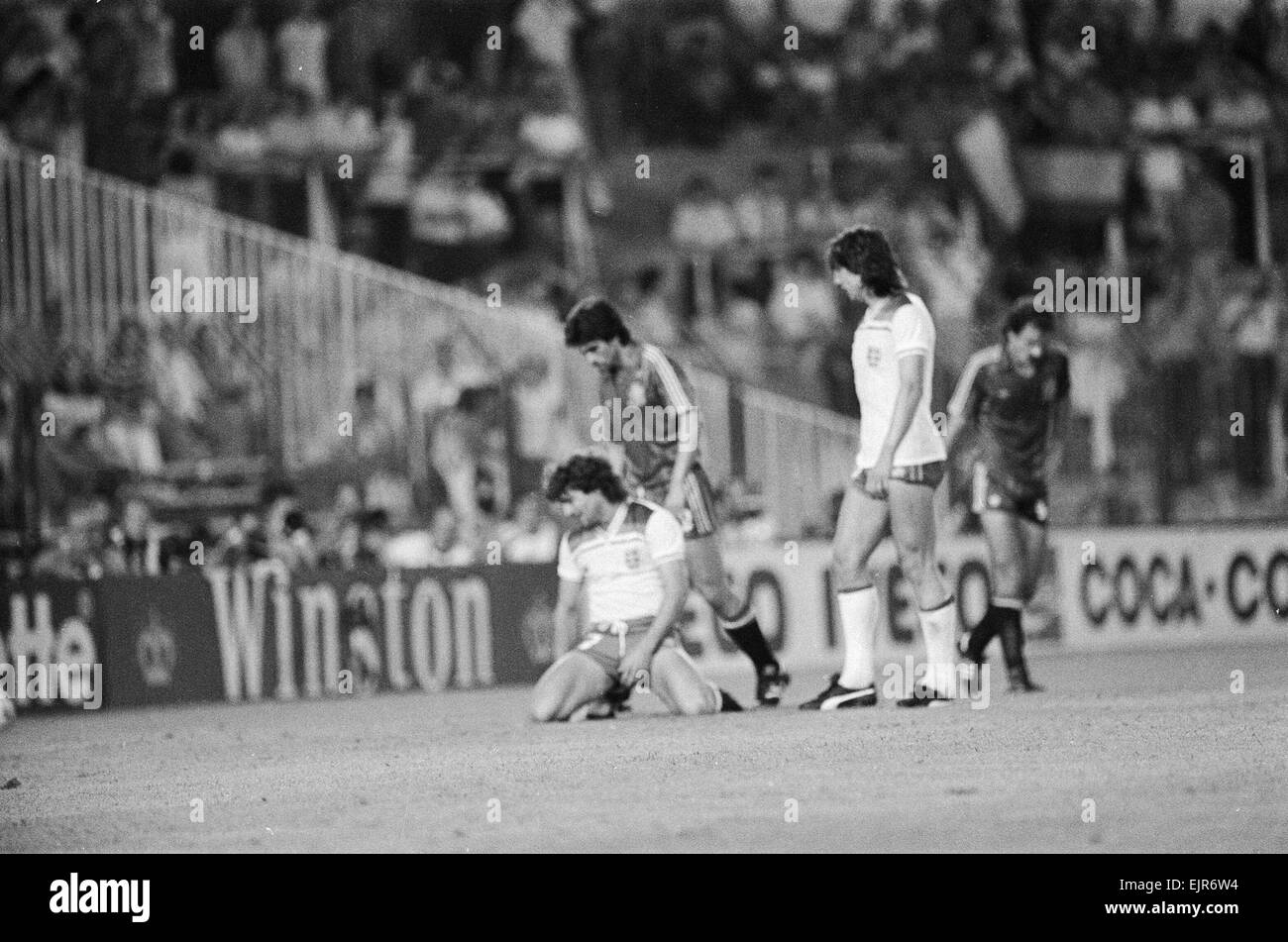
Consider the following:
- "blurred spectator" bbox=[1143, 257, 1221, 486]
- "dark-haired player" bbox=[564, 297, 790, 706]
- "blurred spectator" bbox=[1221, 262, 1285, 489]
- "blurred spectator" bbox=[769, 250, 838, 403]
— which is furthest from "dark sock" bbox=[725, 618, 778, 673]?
"blurred spectator" bbox=[1221, 262, 1285, 489]

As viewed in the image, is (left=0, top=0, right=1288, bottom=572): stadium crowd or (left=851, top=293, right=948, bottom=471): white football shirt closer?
(left=851, top=293, right=948, bottom=471): white football shirt

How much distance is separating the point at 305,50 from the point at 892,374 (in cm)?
956

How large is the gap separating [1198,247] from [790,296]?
139 inches

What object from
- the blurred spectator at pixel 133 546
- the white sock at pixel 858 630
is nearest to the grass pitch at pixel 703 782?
the white sock at pixel 858 630

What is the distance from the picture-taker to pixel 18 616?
619 inches

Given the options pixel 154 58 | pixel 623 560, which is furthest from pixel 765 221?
pixel 623 560

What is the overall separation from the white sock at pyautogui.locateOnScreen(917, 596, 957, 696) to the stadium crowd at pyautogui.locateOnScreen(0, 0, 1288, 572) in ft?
19.0

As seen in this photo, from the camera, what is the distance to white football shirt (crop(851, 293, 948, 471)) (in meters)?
11.2

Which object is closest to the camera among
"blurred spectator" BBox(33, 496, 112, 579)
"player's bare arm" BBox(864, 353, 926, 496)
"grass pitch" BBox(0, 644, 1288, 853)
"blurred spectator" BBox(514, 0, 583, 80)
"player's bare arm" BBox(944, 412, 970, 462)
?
"grass pitch" BBox(0, 644, 1288, 853)

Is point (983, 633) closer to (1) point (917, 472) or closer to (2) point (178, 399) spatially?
(1) point (917, 472)

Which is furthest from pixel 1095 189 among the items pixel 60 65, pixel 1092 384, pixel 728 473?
pixel 60 65

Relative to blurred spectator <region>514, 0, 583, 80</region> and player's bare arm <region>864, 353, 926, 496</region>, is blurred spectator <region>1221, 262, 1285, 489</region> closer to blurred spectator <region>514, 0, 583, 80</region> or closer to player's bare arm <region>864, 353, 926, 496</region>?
blurred spectator <region>514, 0, 583, 80</region>

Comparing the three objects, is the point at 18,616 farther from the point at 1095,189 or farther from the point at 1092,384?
the point at 1095,189
